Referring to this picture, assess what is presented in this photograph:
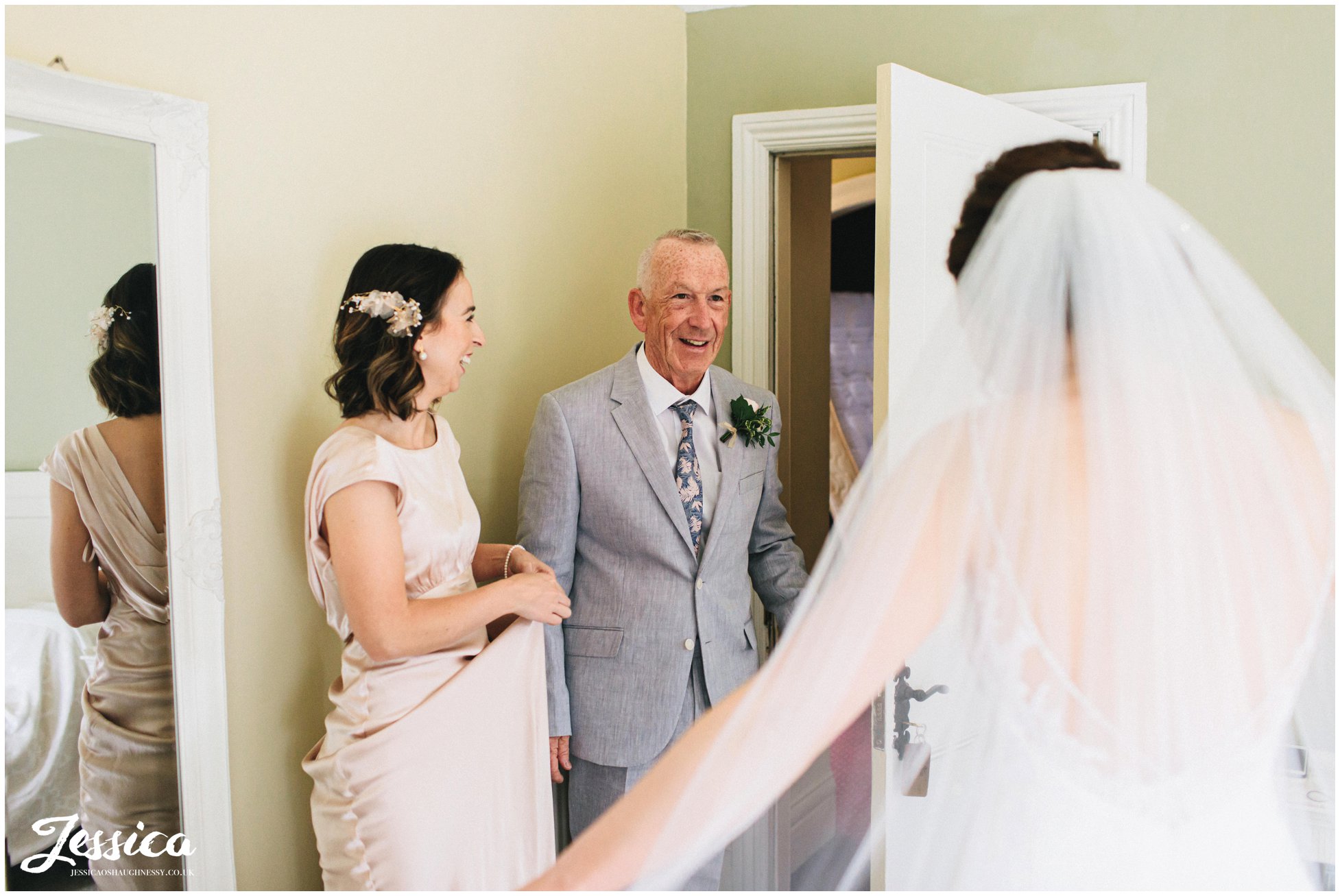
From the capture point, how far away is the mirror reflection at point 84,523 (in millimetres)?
1316

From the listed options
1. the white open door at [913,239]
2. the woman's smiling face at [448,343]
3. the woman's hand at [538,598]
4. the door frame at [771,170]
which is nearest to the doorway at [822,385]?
the door frame at [771,170]

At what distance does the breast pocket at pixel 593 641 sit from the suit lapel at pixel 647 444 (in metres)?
0.26

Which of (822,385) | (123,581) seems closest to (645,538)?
(123,581)

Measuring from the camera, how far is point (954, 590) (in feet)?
4.02

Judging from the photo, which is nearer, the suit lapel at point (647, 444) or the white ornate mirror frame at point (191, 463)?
the white ornate mirror frame at point (191, 463)

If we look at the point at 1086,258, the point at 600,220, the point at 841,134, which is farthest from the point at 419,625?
the point at 841,134

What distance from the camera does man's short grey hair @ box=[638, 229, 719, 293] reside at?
2.29 m

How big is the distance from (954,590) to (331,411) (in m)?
1.21

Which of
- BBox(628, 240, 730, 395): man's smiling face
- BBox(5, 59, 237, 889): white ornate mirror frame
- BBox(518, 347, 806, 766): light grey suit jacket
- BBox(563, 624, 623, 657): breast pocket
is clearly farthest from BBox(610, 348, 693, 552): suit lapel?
BBox(5, 59, 237, 889): white ornate mirror frame

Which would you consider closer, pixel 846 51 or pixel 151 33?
pixel 151 33

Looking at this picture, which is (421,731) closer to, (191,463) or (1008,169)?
(191,463)

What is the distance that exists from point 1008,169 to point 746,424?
101 centimetres

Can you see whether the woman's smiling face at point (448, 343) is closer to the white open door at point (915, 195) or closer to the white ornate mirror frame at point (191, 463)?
the white ornate mirror frame at point (191, 463)

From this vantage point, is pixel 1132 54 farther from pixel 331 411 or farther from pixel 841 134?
pixel 331 411
